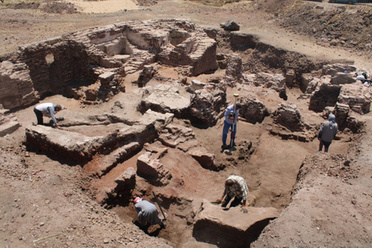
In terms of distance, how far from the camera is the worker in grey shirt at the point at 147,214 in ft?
18.4

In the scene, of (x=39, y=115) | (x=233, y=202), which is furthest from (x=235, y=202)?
(x=39, y=115)

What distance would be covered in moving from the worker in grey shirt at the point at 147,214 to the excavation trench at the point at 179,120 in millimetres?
242

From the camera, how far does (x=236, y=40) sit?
1886 cm

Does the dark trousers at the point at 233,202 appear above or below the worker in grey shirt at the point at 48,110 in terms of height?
below

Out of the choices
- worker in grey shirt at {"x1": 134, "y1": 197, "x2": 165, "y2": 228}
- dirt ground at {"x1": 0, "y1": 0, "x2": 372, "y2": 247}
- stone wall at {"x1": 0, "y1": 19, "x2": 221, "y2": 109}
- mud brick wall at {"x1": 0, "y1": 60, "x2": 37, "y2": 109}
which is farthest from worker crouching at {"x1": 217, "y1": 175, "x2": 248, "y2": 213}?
mud brick wall at {"x1": 0, "y1": 60, "x2": 37, "y2": 109}

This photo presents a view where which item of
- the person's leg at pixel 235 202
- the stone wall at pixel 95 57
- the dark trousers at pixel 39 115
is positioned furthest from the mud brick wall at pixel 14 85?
the person's leg at pixel 235 202

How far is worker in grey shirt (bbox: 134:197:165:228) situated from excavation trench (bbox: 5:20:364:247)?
0.24 metres

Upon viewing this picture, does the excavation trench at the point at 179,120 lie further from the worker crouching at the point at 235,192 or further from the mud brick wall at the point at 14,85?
the worker crouching at the point at 235,192

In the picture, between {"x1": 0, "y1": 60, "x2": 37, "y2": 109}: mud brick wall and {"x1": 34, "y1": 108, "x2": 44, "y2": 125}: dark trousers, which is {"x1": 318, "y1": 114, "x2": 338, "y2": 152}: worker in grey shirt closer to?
{"x1": 34, "y1": 108, "x2": 44, "y2": 125}: dark trousers

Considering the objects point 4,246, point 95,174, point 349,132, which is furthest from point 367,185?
point 4,246

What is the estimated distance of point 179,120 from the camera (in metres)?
9.54

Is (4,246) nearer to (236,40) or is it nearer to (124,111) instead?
(124,111)

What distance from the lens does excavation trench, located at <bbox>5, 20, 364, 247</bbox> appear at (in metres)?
6.27

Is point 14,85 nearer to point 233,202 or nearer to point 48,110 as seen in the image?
point 48,110
